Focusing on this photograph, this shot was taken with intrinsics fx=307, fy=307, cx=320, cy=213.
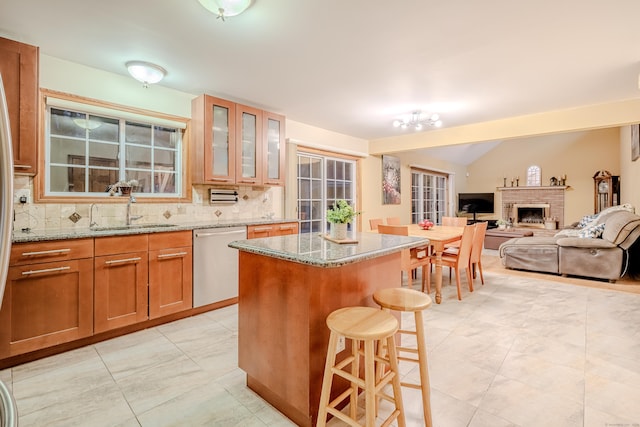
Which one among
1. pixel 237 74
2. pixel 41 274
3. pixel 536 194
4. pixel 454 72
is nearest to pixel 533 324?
pixel 454 72

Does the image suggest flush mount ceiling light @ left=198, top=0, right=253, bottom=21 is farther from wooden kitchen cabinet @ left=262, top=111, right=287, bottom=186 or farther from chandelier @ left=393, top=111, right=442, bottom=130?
chandelier @ left=393, top=111, right=442, bottom=130

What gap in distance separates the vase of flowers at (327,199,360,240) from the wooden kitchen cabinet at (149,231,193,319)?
5.32 ft

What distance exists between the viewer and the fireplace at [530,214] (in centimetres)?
883

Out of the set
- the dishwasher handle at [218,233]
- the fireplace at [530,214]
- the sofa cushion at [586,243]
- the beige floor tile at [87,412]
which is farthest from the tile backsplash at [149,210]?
the fireplace at [530,214]

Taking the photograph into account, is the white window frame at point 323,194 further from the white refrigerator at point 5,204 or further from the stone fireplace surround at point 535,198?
the stone fireplace surround at point 535,198

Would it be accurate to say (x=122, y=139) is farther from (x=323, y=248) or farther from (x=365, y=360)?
(x=365, y=360)

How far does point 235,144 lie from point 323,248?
7.63ft

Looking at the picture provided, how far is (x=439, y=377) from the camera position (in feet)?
6.61

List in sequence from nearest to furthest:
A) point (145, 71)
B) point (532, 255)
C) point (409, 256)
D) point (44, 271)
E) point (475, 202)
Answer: point (44, 271), point (145, 71), point (409, 256), point (532, 255), point (475, 202)

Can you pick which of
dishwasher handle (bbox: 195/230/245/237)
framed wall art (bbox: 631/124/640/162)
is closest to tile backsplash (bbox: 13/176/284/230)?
dishwasher handle (bbox: 195/230/245/237)

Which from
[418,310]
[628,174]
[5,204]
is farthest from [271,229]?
[628,174]

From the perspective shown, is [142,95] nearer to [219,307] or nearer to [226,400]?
[219,307]

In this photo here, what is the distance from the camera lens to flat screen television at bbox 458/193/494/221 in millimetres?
9651

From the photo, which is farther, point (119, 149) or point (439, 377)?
point (119, 149)
